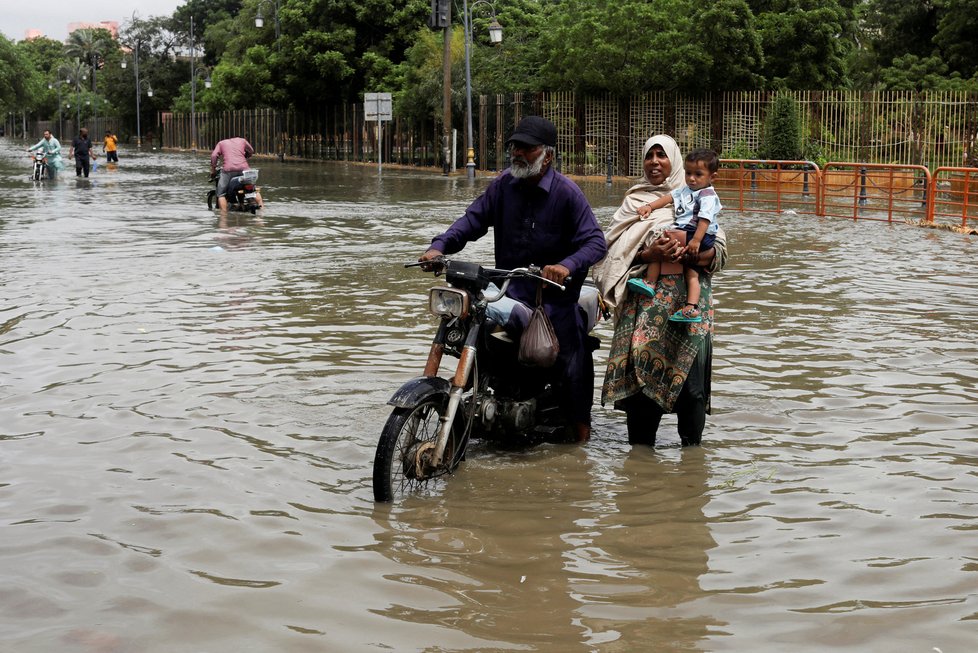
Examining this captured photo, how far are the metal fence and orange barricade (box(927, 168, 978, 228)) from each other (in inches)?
154

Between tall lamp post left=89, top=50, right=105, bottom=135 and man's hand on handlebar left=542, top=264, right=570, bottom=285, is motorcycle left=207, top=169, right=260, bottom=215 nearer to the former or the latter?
man's hand on handlebar left=542, top=264, right=570, bottom=285

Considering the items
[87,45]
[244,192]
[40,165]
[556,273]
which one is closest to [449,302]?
[556,273]

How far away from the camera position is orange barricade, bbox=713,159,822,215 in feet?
78.4

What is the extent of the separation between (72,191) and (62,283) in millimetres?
19599

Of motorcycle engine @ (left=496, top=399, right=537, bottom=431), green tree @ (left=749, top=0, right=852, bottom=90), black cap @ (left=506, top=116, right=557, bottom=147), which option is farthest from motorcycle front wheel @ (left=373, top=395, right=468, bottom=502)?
green tree @ (left=749, top=0, right=852, bottom=90)

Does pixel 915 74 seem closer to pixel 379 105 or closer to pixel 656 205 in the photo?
pixel 379 105

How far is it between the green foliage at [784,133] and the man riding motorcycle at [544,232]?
2650cm

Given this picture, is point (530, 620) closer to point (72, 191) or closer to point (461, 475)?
point (461, 475)

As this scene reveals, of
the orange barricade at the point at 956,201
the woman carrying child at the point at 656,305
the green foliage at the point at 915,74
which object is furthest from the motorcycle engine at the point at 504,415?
the green foliage at the point at 915,74

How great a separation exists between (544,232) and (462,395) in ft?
3.41

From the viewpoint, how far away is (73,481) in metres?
5.81

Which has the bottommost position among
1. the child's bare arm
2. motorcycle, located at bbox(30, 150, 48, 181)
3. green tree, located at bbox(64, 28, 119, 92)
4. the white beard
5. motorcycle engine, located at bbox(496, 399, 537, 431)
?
motorcycle engine, located at bbox(496, 399, 537, 431)

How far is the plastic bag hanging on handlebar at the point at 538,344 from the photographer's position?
5922mm

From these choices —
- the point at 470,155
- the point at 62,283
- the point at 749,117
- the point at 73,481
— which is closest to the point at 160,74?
the point at 470,155
